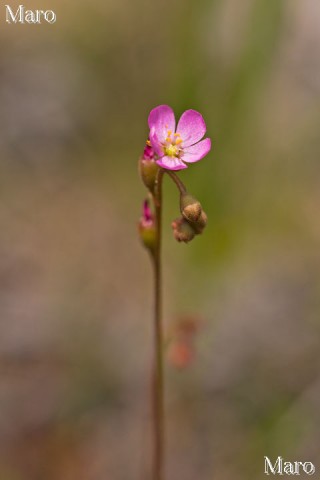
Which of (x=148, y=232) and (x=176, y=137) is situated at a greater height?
(x=176, y=137)

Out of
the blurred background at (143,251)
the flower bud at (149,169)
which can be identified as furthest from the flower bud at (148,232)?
the blurred background at (143,251)

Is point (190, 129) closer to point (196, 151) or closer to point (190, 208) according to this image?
point (196, 151)

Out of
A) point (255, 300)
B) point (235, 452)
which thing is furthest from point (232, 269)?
point (235, 452)

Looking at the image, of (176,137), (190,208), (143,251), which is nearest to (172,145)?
(176,137)

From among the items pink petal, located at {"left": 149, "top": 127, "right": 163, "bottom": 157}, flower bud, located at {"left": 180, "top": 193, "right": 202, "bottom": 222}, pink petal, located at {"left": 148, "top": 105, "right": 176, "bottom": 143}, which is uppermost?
pink petal, located at {"left": 148, "top": 105, "right": 176, "bottom": 143}

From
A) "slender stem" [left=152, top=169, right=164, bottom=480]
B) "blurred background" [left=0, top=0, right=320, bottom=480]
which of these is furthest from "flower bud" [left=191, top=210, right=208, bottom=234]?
"blurred background" [left=0, top=0, right=320, bottom=480]

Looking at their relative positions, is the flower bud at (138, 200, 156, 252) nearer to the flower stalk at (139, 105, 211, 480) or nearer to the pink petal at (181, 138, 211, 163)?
the flower stalk at (139, 105, 211, 480)
